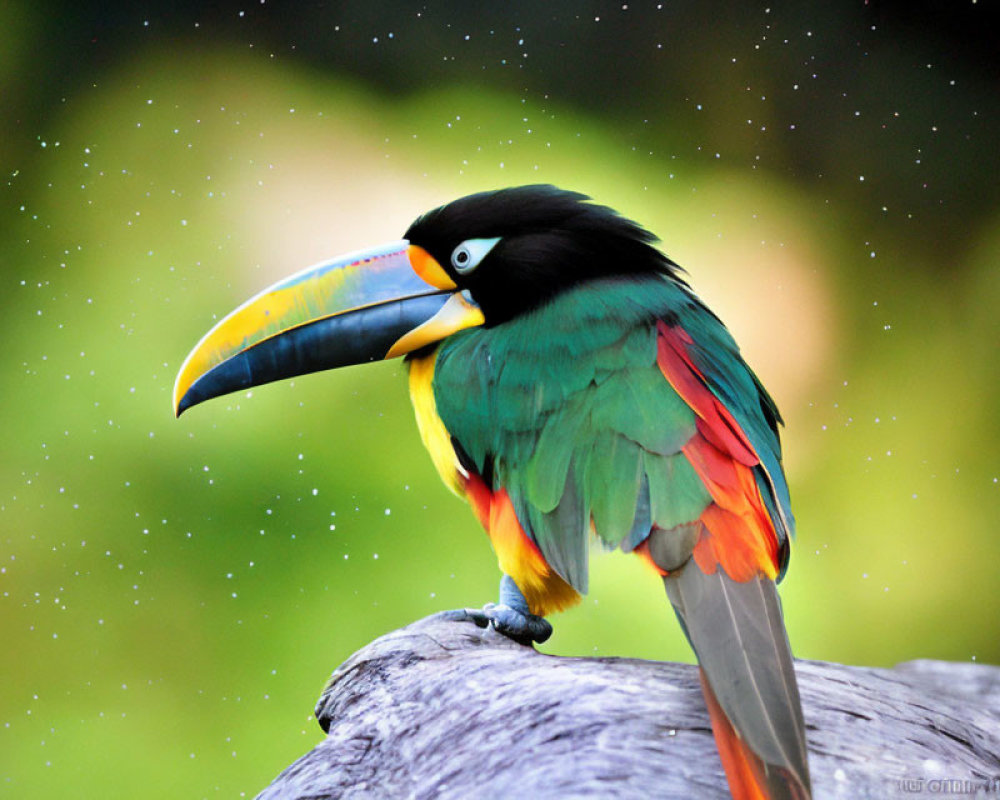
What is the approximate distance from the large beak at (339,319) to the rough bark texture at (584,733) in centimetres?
46

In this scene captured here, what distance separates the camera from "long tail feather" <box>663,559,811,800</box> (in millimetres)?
896

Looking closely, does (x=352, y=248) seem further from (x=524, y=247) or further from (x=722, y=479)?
(x=722, y=479)

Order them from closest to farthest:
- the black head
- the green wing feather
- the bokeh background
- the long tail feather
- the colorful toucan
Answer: the long tail feather
the colorful toucan
the green wing feather
the black head
the bokeh background

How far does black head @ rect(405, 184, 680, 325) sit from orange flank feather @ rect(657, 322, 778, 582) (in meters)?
0.18

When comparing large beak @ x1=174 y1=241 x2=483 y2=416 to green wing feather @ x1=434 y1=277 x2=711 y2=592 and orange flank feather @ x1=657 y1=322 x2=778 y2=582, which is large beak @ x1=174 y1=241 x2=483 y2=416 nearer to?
green wing feather @ x1=434 y1=277 x2=711 y2=592

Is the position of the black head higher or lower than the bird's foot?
higher

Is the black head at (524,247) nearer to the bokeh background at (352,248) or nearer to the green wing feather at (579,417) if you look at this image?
the green wing feather at (579,417)

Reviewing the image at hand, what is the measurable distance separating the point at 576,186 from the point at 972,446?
4.43 ft

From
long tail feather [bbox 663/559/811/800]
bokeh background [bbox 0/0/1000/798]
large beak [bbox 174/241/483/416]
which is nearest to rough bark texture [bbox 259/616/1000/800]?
long tail feather [bbox 663/559/811/800]

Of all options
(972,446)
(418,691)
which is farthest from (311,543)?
(972,446)

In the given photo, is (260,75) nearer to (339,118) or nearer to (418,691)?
(339,118)

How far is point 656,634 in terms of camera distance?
2430 millimetres

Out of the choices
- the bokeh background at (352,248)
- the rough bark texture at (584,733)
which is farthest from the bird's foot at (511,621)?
the bokeh background at (352,248)

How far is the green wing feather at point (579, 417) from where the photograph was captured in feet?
3.81
